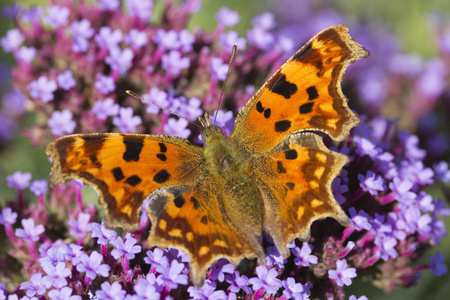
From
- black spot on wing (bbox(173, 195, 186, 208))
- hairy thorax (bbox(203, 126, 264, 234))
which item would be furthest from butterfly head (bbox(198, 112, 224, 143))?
black spot on wing (bbox(173, 195, 186, 208))

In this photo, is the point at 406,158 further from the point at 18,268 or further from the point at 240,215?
the point at 18,268

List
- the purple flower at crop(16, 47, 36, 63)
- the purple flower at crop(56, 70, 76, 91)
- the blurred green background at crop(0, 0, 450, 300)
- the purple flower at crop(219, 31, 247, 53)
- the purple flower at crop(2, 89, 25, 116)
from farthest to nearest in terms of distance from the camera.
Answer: the purple flower at crop(2, 89, 25, 116) < the blurred green background at crop(0, 0, 450, 300) < the purple flower at crop(219, 31, 247, 53) < the purple flower at crop(16, 47, 36, 63) < the purple flower at crop(56, 70, 76, 91)

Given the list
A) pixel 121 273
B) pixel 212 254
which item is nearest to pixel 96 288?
pixel 121 273

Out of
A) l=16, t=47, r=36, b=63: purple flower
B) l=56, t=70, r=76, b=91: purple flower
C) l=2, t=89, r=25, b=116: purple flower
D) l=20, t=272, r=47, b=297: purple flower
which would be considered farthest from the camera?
l=2, t=89, r=25, b=116: purple flower

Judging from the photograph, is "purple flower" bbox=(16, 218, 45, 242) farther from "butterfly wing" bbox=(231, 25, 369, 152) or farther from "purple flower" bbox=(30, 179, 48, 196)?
"butterfly wing" bbox=(231, 25, 369, 152)

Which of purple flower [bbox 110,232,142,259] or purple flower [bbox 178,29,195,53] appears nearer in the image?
purple flower [bbox 110,232,142,259]

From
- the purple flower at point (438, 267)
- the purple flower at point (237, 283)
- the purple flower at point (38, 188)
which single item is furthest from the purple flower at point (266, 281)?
the purple flower at point (38, 188)

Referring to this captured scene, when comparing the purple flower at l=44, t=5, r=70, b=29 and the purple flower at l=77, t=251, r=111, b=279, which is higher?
the purple flower at l=44, t=5, r=70, b=29
